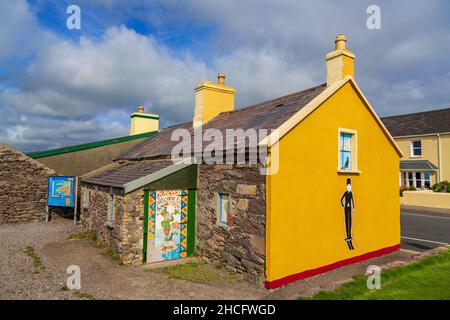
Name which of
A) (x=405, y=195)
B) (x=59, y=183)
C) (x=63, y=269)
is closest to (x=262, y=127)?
(x=63, y=269)

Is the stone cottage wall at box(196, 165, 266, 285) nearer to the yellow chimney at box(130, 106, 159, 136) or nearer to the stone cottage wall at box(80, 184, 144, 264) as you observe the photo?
the stone cottage wall at box(80, 184, 144, 264)

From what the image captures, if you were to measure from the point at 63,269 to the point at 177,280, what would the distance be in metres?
3.21

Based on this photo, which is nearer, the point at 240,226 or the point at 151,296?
the point at 151,296

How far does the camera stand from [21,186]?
14945mm

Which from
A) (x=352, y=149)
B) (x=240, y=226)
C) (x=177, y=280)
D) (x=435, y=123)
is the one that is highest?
(x=435, y=123)

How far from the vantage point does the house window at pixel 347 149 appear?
9148mm

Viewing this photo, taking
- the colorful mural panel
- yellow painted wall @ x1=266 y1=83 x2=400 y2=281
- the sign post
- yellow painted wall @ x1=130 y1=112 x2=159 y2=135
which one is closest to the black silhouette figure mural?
yellow painted wall @ x1=266 y1=83 x2=400 y2=281

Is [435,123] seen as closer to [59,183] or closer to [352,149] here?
[352,149]

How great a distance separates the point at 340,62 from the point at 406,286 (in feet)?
20.6

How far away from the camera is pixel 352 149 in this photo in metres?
9.43

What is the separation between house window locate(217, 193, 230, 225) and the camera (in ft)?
28.5

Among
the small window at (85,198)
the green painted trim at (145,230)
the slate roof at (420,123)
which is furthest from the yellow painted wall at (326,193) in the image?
the slate roof at (420,123)

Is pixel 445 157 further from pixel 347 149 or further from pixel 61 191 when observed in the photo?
pixel 61 191

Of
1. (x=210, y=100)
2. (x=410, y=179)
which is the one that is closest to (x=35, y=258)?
(x=210, y=100)
